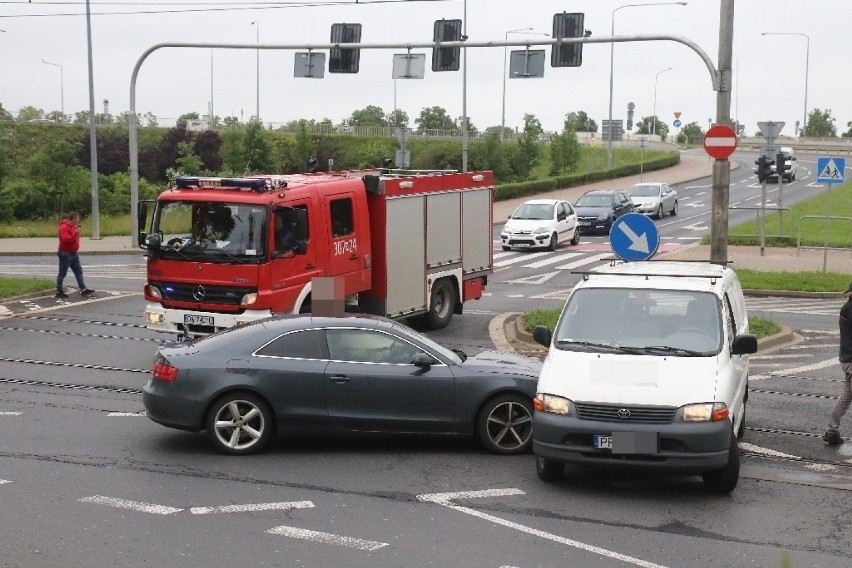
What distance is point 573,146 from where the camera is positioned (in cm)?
7575

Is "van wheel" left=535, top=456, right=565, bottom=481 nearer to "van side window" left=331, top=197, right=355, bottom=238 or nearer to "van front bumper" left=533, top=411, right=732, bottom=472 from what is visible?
"van front bumper" left=533, top=411, right=732, bottom=472

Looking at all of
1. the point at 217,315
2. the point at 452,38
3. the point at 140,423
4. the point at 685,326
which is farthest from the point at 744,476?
the point at 452,38

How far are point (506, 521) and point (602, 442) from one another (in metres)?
1.06

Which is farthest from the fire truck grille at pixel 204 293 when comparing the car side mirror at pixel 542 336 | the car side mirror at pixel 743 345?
the car side mirror at pixel 743 345

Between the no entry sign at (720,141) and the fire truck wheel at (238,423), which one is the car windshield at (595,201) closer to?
the no entry sign at (720,141)

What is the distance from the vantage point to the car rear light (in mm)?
11320

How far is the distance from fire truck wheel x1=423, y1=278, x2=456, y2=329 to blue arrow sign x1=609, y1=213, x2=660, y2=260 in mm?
4189

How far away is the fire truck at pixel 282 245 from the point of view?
16.1 meters

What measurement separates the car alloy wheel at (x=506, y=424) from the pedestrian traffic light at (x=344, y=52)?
19794 mm

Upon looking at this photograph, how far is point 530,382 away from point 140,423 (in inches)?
164

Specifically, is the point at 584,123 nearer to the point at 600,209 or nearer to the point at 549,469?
the point at 600,209

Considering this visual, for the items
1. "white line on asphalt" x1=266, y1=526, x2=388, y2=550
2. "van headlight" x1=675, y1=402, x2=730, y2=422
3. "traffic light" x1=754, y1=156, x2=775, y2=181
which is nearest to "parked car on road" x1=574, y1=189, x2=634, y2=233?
"traffic light" x1=754, y1=156, x2=775, y2=181

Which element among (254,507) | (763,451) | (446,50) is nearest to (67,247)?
(446,50)

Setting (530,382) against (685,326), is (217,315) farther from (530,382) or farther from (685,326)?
(685,326)
